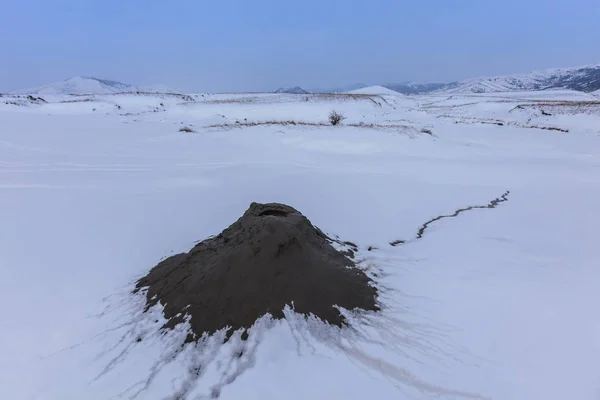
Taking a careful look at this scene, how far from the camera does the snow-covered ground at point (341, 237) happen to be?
8.96 feet

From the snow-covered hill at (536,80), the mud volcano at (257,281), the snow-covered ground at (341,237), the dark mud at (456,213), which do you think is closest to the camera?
the snow-covered ground at (341,237)

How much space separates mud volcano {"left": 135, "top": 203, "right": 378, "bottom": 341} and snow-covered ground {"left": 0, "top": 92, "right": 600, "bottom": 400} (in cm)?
21

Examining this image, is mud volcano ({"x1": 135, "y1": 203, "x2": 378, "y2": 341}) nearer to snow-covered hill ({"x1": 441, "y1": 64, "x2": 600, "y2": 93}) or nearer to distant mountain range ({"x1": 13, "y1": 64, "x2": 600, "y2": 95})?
distant mountain range ({"x1": 13, "y1": 64, "x2": 600, "y2": 95})

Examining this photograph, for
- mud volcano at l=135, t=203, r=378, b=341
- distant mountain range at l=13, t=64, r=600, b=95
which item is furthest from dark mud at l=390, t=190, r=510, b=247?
distant mountain range at l=13, t=64, r=600, b=95

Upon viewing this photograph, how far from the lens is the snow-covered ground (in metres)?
2.73

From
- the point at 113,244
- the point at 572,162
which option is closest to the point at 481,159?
the point at 572,162

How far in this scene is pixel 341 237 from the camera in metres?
5.60

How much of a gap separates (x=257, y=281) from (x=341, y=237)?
2.56 meters

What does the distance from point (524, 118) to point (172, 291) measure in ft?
117

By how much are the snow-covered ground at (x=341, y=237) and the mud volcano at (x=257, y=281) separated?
213mm

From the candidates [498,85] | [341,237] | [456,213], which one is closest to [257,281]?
[341,237]

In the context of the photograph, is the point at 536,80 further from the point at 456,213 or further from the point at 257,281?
the point at 257,281

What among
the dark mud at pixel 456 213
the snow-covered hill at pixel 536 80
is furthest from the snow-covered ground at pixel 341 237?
the snow-covered hill at pixel 536 80

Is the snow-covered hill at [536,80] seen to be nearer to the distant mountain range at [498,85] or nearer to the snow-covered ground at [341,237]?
the distant mountain range at [498,85]
